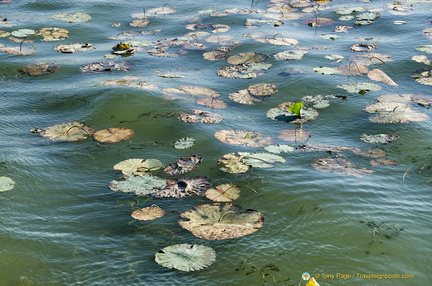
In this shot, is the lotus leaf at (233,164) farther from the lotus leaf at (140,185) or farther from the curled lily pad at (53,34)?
the curled lily pad at (53,34)

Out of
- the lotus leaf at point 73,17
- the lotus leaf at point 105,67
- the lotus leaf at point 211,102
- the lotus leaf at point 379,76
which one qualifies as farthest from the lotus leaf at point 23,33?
the lotus leaf at point 379,76

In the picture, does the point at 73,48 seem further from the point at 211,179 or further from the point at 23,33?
the point at 211,179

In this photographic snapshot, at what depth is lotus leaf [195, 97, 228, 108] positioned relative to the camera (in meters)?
6.04

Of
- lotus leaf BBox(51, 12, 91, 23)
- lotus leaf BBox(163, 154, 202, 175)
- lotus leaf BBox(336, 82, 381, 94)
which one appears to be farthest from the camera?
lotus leaf BBox(51, 12, 91, 23)

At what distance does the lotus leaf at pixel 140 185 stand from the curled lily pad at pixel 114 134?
872 millimetres

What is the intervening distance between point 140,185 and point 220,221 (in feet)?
2.95

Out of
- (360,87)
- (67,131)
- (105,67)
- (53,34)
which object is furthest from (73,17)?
(360,87)

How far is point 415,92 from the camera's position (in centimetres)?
632

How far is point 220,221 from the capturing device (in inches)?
149

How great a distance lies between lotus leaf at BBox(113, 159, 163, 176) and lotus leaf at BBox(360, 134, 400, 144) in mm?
2180

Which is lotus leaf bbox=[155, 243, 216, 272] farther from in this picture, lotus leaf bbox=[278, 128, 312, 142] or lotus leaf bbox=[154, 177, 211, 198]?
lotus leaf bbox=[278, 128, 312, 142]

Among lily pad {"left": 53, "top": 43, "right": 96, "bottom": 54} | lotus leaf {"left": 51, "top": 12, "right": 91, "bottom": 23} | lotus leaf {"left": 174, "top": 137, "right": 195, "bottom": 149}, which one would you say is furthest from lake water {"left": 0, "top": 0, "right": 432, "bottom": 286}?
lotus leaf {"left": 51, "top": 12, "right": 91, "bottom": 23}

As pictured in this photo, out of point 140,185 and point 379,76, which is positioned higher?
point 379,76

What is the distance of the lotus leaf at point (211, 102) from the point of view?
6.04 metres
